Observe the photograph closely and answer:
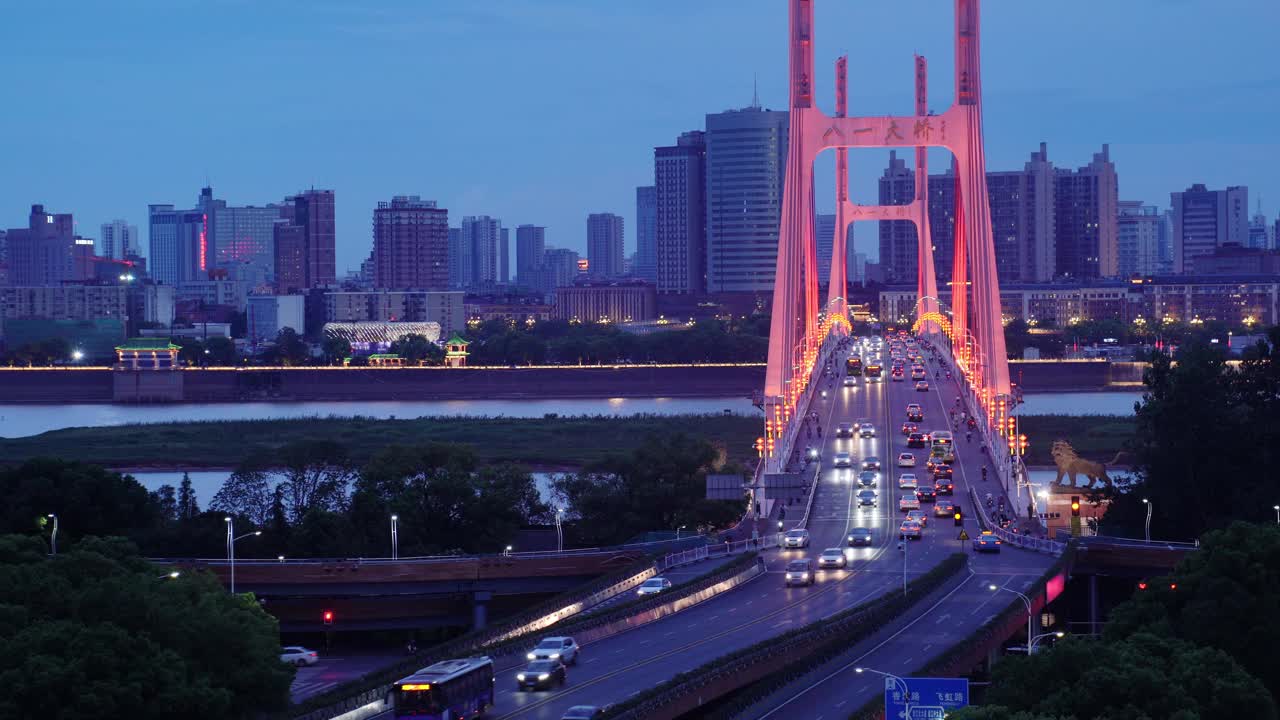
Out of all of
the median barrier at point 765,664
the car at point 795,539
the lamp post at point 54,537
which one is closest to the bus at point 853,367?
the car at point 795,539

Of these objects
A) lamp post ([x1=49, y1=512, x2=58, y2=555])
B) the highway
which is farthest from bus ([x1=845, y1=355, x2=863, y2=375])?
lamp post ([x1=49, y1=512, x2=58, y2=555])

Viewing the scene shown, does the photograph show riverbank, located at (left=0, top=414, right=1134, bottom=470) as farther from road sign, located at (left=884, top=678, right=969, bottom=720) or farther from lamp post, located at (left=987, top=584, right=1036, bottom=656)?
road sign, located at (left=884, top=678, right=969, bottom=720)

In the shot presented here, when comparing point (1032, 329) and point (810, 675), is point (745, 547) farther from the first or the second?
point (1032, 329)

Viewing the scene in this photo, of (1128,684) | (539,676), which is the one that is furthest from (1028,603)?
(539,676)

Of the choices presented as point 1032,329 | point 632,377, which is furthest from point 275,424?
point 1032,329

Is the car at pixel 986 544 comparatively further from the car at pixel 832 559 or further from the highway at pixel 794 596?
the car at pixel 832 559

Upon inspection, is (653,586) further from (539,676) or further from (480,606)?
(539,676)
